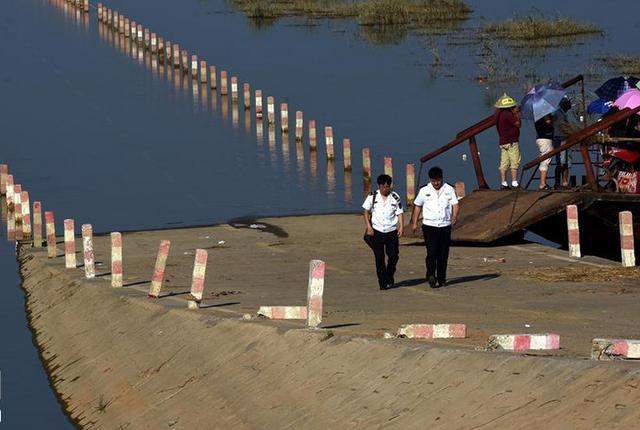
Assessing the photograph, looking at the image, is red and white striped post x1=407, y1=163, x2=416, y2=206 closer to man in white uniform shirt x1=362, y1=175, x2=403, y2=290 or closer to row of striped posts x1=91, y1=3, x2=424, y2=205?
row of striped posts x1=91, y1=3, x2=424, y2=205

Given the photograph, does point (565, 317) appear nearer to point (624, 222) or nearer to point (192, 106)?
point (624, 222)

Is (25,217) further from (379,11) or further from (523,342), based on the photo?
(379,11)

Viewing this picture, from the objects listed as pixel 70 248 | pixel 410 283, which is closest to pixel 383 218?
pixel 410 283

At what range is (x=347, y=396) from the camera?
19875 mm

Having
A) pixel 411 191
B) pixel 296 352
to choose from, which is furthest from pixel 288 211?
pixel 296 352

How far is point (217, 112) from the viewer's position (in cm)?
6781

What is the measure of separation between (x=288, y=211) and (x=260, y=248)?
367 inches

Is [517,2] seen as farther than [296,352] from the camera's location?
Yes

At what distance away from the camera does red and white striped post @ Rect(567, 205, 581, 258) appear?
3062 cm

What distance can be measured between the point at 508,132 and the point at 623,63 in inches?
1369

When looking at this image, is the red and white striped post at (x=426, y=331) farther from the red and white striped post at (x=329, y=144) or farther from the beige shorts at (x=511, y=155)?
the red and white striped post at (x=329, y=144)

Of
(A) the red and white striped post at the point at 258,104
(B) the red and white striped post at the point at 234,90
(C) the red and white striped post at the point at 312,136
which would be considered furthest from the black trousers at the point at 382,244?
(B) the red and white striped post at the point at 234,90

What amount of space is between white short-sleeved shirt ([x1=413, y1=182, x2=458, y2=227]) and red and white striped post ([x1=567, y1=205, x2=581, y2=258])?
5.21 meters

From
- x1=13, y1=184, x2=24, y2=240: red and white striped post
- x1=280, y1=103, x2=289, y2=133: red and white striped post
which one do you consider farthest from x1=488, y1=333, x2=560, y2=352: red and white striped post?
x1=280, y1=103, x2=289, y2=133: red and white striped post
